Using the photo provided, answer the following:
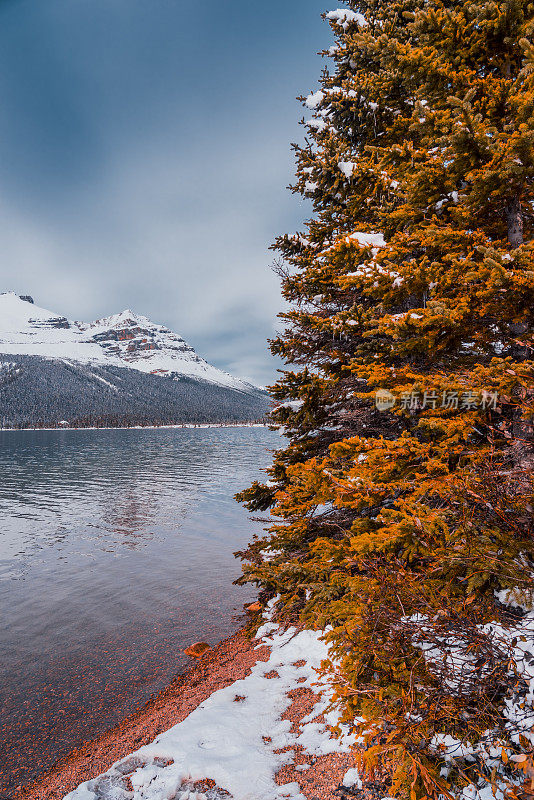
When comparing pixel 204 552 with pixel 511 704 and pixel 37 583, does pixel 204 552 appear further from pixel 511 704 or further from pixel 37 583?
pixel 511 704

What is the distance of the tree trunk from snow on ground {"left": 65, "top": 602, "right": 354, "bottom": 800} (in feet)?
19.3

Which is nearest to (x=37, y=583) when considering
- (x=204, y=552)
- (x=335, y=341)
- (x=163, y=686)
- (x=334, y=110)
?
(x=204, y=552)

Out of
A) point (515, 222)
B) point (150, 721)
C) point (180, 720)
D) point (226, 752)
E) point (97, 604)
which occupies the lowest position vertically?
point (97, 604)

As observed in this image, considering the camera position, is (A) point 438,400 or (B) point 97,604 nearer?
(A) point 438,400

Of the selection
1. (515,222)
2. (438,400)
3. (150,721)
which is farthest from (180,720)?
(515,222)

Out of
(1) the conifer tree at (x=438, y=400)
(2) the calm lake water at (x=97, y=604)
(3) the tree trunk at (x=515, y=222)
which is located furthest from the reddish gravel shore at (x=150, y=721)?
(3) the tree trunk at (x=515, y=222)

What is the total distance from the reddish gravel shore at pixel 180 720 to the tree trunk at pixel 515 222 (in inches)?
257

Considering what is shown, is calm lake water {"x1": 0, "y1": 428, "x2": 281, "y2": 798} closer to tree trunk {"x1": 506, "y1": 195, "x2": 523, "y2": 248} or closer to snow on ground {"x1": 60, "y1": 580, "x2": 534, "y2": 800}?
snow on ground {"x1": 60, "y1": 580, "x2": 534, "y2": 800}

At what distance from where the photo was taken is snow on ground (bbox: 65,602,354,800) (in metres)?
4.37

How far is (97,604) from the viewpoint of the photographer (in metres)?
14.8

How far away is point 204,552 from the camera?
21.0 meters

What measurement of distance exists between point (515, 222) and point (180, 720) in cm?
930

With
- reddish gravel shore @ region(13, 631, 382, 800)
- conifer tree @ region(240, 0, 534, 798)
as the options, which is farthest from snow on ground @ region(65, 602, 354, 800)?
conifer tree @ region(240, 0, 534, 798)

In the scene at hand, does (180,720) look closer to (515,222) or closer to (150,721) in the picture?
(150,721)
